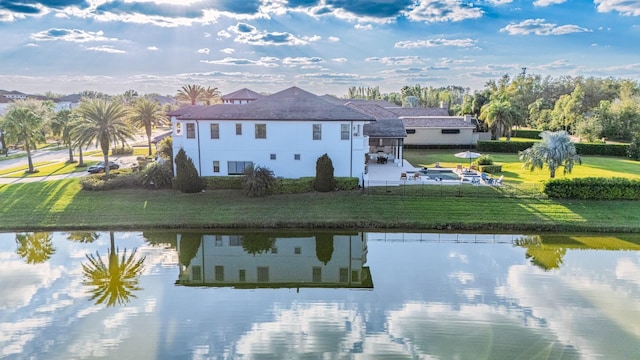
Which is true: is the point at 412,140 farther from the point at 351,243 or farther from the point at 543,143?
the point at 351,243

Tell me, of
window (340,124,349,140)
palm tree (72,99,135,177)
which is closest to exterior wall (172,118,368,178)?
window (340,124,349,140)

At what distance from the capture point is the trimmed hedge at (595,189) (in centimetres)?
2628

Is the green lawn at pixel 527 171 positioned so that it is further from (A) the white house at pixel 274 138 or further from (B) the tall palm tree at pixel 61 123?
(B) the tall palm tree at pixel 61 123

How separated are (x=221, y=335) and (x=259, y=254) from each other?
23.9 ft

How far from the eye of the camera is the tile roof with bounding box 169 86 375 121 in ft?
94.0

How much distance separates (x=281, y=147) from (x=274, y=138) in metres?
0.74

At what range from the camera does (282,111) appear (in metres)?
29.3

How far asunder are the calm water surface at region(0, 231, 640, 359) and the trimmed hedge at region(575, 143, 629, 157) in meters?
28.3

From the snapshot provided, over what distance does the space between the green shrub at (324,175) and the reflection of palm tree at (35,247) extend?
14.5 metres

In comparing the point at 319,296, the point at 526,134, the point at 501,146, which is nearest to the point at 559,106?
the point at 526,134

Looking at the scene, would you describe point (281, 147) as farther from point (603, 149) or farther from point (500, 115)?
point (603, 149)

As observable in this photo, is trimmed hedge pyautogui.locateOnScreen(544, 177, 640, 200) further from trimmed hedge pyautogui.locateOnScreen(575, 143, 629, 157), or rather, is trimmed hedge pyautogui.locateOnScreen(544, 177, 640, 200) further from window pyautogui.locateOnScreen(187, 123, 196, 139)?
trimmed hedge pyautogui.locateOnScreen(575, 143, 629, 157)

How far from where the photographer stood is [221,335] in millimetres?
13031

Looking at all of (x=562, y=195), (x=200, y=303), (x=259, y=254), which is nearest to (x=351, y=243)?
(x=259, y=254)
